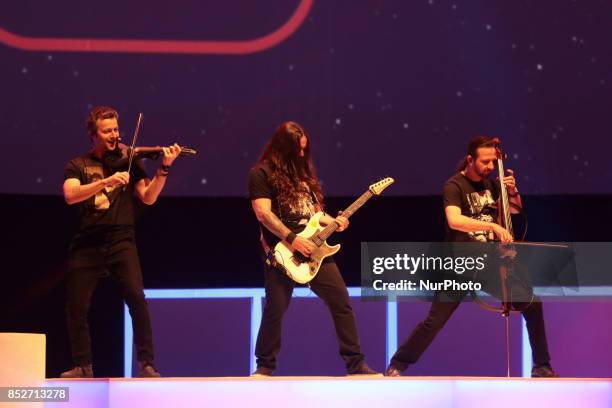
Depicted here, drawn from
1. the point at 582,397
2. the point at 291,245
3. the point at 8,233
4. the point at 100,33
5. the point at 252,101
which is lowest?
the point at 582,397

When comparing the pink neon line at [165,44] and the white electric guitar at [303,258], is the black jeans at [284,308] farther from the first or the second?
the pink neon line at [165,44]

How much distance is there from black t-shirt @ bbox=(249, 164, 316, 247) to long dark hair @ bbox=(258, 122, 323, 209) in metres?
0.02

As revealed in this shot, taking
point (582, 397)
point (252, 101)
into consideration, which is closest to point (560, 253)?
point (582, 397)

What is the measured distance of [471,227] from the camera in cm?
544

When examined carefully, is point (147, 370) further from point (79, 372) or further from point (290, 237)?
point (290, 237)

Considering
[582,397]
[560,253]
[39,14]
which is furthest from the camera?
[39,14]

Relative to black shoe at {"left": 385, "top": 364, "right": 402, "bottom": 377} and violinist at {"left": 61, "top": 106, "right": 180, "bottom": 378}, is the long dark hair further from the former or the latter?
black shoe at {"left": 385, "top": 364, "right": 402, "bottom": 377}

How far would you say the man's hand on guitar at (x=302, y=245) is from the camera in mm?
5188

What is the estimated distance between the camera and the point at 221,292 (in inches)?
271

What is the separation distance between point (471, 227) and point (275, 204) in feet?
3.37

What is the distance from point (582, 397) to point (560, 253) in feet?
3.32

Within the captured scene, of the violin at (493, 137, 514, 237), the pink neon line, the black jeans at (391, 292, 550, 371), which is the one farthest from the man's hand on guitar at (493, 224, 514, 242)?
the pink neon line

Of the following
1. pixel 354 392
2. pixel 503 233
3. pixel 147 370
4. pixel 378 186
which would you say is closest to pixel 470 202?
pixel 503 233

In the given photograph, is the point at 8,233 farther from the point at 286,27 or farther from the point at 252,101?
the point at 286,27
